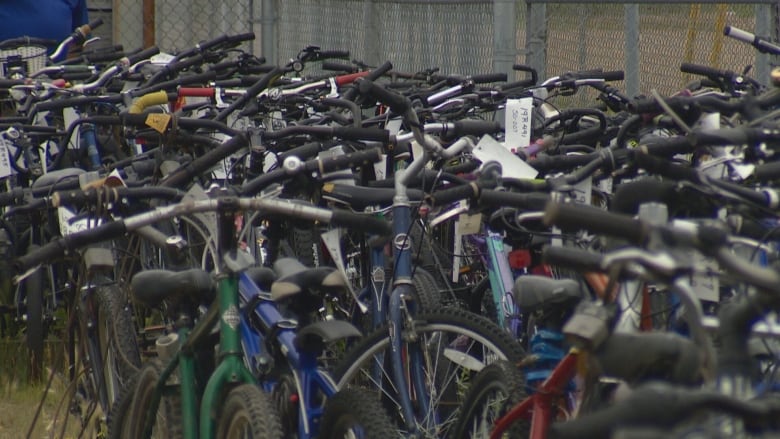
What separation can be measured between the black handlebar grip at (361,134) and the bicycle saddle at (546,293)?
3.91 feet

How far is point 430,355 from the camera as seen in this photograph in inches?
155

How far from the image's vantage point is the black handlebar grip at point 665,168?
2.73 meters

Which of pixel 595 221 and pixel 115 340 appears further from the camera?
pixel 115 340

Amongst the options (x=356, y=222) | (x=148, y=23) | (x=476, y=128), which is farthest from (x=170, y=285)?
(x=148, y=23)

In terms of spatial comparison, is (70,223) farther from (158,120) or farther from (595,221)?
(595,221)

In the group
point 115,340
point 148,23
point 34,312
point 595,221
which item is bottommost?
point 34,312

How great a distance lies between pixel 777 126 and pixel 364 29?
20.6ft

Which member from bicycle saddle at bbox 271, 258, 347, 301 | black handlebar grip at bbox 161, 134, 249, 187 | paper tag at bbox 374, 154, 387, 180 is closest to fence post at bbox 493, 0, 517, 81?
paper tag at bbox 374, 154, 387, 180

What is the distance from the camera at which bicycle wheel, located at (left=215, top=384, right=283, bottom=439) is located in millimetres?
3180

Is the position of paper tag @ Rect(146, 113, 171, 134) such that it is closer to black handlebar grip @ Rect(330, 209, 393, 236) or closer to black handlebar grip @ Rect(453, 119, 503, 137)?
black handlebar grip @ Rect(453, 119, 503, 137)

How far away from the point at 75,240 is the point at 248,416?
1.89 ft

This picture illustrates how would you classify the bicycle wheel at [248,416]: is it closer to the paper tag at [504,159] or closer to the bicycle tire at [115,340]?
the paper tag at [504,159]

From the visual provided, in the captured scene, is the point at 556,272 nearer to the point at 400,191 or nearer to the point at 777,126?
the point at 400,191

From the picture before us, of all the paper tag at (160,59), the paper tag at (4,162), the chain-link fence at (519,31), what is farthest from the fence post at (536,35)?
the paper tag at (4,162)
